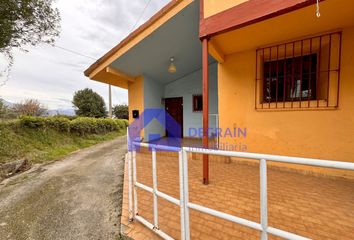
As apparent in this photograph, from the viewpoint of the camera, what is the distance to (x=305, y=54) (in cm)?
414

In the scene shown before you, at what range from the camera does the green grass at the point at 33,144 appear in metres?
6.43

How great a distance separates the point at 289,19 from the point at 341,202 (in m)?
3.42

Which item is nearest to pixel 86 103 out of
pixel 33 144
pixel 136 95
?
pixel 33 144

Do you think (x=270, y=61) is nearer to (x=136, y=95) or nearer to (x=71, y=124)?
(x=136, y=95)

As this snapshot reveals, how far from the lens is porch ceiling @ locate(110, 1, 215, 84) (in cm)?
429

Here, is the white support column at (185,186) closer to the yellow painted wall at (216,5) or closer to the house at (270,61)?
the house at (270,61)

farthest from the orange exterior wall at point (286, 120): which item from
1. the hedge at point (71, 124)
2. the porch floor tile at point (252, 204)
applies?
the hedge at point (71, 124)

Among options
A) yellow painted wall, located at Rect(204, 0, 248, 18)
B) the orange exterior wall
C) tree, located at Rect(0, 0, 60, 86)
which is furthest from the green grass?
yellow painted wall, located at Rect(204, 0, 248, 18)

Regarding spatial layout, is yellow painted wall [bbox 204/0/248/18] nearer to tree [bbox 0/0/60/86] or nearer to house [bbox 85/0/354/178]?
house [bbox 85/0/354/178]

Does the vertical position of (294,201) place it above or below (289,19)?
below

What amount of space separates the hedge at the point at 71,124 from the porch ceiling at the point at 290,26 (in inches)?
357

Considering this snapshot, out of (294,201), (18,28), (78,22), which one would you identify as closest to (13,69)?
(18,28)

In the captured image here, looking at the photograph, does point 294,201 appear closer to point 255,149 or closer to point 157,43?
point 255,149

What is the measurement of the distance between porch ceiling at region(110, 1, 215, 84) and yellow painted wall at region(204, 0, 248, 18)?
1.70ft
